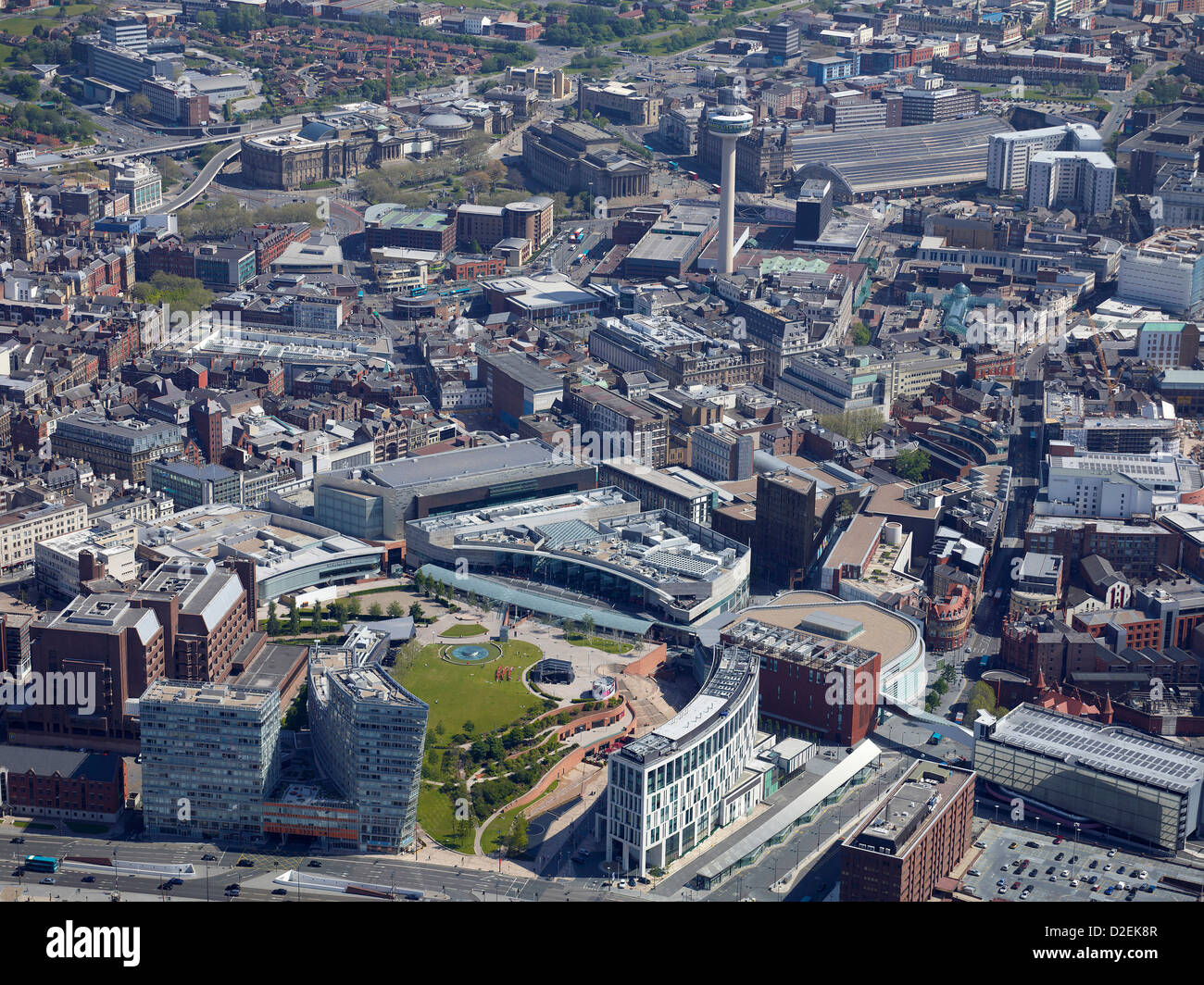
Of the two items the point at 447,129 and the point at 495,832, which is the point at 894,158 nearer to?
the point at 447,129

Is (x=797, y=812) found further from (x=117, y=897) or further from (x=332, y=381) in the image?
(x=332, y=381)

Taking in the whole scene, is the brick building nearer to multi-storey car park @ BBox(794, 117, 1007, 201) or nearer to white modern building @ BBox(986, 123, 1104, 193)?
multi-storey car park @ BBox(794, 117, 1007, 201)

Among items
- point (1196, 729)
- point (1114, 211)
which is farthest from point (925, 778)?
point (1114, 211)

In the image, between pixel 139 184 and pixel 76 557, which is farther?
pixel 139 184

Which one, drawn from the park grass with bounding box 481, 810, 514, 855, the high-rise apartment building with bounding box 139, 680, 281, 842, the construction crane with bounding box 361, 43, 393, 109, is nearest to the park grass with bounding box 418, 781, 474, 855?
the park grass with bounding box 481, 810, 514, 855

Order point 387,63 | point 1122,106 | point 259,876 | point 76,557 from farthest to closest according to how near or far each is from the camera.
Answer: point 387,63
point 1122,106
point 76,557
point 259,876

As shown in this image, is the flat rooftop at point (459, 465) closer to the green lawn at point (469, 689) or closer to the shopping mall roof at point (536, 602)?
the shopping mall roof at point (536, 602)

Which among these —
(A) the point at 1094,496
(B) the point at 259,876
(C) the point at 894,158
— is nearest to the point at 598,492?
(A) the point at 1094,496
